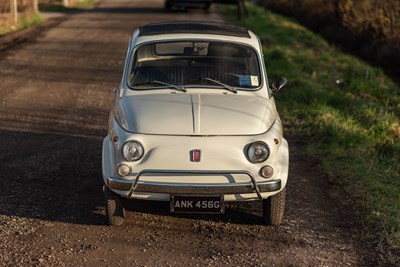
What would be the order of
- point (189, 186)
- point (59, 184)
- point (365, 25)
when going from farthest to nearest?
point (365, 25) < point (59, 184) < point (189, 186)

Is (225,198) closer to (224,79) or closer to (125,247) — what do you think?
(125,247)

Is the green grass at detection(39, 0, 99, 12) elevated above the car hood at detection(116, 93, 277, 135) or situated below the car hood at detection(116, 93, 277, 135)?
below

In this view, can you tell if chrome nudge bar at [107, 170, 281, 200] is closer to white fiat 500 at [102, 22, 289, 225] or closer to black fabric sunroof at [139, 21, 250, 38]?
white fiat 500 at [102, 22, 289, 225]

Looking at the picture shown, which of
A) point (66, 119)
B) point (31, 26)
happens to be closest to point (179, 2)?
point (31, 26)

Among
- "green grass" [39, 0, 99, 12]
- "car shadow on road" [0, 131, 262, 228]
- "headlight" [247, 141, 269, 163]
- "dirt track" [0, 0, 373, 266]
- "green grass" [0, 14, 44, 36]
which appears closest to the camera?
"dirt track" [0, 0, 373, 266]

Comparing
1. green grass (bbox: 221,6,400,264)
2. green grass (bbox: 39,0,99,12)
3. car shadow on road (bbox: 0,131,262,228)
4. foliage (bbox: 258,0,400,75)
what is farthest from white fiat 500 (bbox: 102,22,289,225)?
green grass (bbox: 39,0,99,12)

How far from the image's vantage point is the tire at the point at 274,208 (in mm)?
5980

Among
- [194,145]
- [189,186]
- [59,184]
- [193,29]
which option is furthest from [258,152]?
[59,184]

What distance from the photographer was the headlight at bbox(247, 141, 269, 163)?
5676 millimetres

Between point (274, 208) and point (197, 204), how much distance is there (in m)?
0.78

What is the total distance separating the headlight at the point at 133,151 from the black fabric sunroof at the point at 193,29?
1.89 m

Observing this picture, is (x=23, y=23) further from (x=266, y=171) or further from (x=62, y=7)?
(x=266, y=171)

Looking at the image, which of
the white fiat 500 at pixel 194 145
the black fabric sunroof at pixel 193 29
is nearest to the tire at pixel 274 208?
the white fiat 500 at pixel 194 145

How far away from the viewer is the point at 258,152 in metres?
5.69
